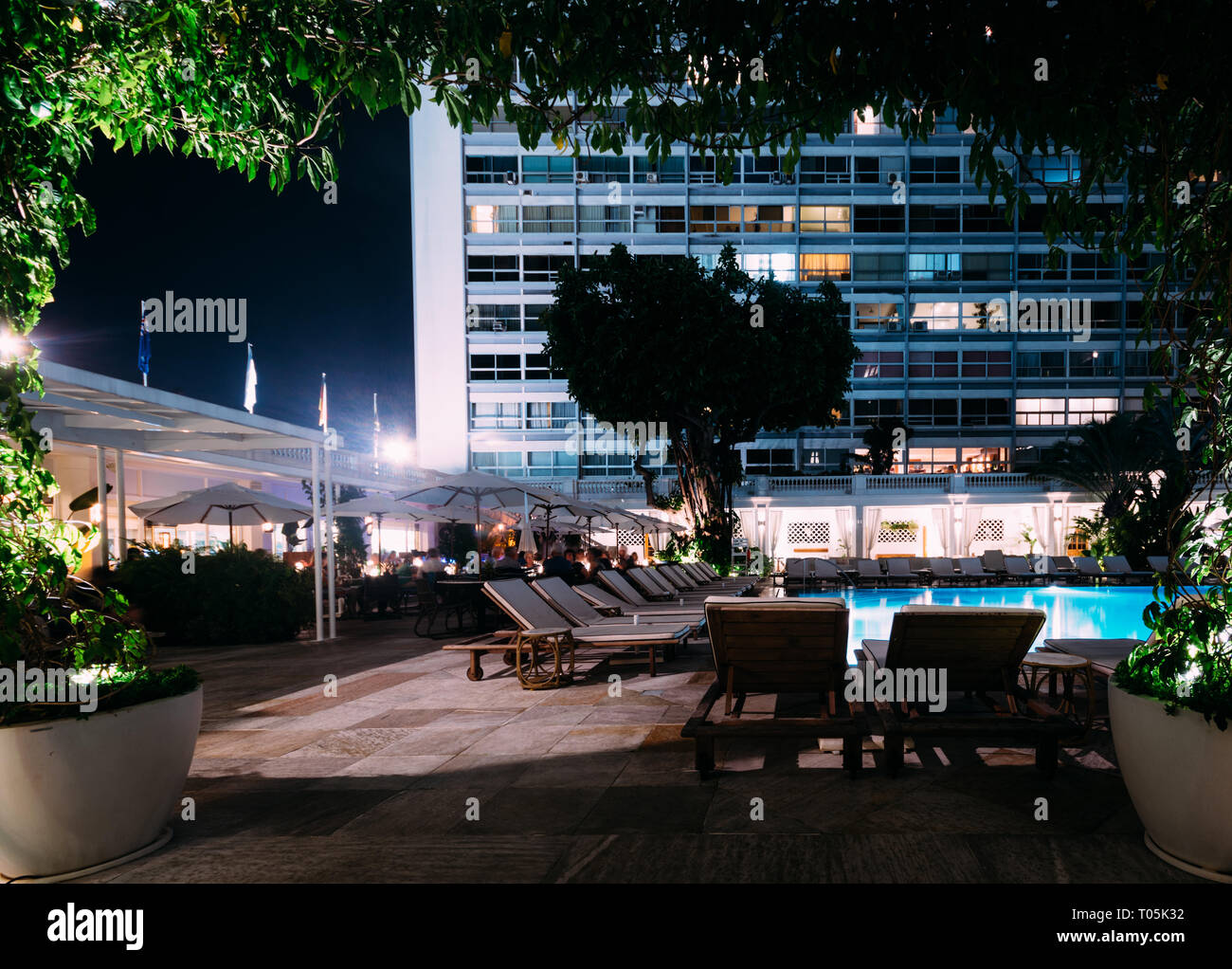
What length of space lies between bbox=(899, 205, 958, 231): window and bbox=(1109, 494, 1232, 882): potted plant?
40.2 m

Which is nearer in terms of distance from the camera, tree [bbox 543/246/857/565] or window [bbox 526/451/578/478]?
tree [bbox 543/246/857/565]

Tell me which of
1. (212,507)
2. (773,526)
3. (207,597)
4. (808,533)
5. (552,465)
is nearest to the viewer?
(207,597)

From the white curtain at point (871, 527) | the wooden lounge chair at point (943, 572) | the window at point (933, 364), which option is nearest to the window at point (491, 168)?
the window at point (933, 364)

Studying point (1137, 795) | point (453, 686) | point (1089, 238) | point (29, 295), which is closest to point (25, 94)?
point (29, 295)

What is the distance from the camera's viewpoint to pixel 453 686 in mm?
7324

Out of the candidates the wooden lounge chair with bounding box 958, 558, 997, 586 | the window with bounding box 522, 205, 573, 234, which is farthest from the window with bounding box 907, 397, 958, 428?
the window with bounding box 522, 205, 573, 234

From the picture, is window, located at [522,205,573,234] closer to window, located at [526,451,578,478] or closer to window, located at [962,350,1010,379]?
window, located at [526,451,578,478]

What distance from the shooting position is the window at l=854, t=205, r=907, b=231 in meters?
38.4

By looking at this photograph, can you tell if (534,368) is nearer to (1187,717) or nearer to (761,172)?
(761,172)

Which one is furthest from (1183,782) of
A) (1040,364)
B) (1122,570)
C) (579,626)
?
(1040,364)

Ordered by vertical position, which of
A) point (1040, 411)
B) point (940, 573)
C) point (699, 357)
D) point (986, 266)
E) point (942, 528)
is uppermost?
point (986, 266)

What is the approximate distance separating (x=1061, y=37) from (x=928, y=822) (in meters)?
3.40

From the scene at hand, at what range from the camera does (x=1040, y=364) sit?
38469mm

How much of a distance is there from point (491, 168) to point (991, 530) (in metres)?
29.6
